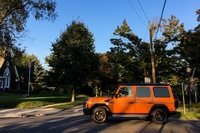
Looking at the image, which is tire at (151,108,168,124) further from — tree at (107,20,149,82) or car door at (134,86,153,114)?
tree at (107,20,149,82)

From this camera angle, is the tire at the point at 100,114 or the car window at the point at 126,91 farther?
the car window at the point at 126,91

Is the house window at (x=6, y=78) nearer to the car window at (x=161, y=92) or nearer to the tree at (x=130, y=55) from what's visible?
the tree at (x=130, y=55)

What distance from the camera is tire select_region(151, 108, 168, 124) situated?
12375mm

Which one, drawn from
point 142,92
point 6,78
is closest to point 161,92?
point 142,92

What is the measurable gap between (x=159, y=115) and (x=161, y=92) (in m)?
1.16

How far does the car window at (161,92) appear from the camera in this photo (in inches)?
496

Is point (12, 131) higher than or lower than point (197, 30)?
lower

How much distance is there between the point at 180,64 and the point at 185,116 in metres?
16.1

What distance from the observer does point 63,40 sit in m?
29.7

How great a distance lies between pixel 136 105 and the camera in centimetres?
1245

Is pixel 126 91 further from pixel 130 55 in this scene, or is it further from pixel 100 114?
pixel 130 55

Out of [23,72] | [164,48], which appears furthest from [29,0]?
[23,72]

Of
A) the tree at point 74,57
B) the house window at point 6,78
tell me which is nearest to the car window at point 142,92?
the tree at point 74,57

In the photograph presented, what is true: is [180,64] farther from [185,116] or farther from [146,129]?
[146,129]
